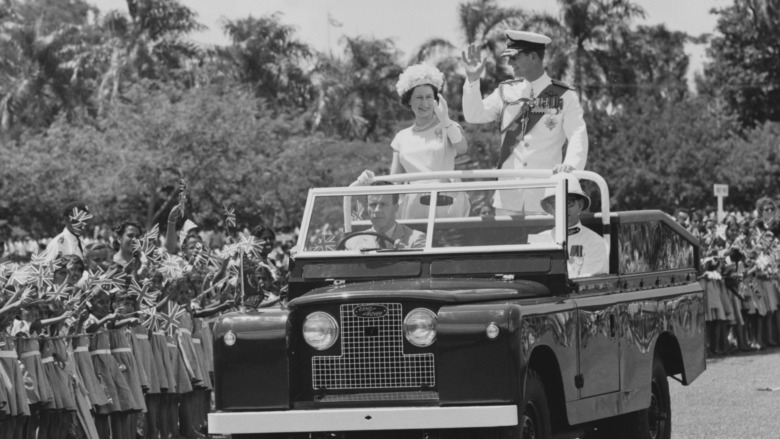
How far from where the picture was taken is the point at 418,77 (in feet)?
35.8

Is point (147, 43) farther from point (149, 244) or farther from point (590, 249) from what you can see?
point (590, 249)

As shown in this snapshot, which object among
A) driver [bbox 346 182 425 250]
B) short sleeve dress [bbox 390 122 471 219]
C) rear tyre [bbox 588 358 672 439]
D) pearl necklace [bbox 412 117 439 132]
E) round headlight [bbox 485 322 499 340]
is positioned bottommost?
rear tyre [bbox 588 358 672 439]

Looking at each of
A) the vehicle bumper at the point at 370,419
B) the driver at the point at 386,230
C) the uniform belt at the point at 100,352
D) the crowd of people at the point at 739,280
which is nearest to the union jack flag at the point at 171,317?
the uniform belt at the point at 100,352

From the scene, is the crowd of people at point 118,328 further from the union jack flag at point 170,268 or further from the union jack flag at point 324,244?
the union jack flag at point 324,244

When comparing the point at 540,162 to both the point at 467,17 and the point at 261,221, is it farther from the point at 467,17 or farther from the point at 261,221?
the point at 467,17

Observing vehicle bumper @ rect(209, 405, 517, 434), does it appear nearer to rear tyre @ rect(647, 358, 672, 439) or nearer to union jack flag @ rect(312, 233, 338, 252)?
union jack flag @ rect(312, 233, 338, 252)

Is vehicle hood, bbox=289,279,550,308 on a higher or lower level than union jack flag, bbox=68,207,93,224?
lower

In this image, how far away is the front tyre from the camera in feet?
29.1

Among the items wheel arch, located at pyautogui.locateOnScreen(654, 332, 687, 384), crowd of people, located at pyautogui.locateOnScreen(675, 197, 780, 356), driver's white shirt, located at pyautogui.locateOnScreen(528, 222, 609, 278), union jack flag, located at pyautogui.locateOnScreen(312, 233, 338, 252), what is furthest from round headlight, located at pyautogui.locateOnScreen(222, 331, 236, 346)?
crowd of people, located at pyautogui.locateOnScreen(675, 197, 780, 356)

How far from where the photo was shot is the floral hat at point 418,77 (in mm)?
10906

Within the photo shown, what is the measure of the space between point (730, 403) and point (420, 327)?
794 cm

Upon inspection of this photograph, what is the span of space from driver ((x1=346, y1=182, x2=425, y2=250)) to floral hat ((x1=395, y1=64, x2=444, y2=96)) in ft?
3.24

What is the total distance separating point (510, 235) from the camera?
393 inches

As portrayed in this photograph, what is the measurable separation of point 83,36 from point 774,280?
42750mm
